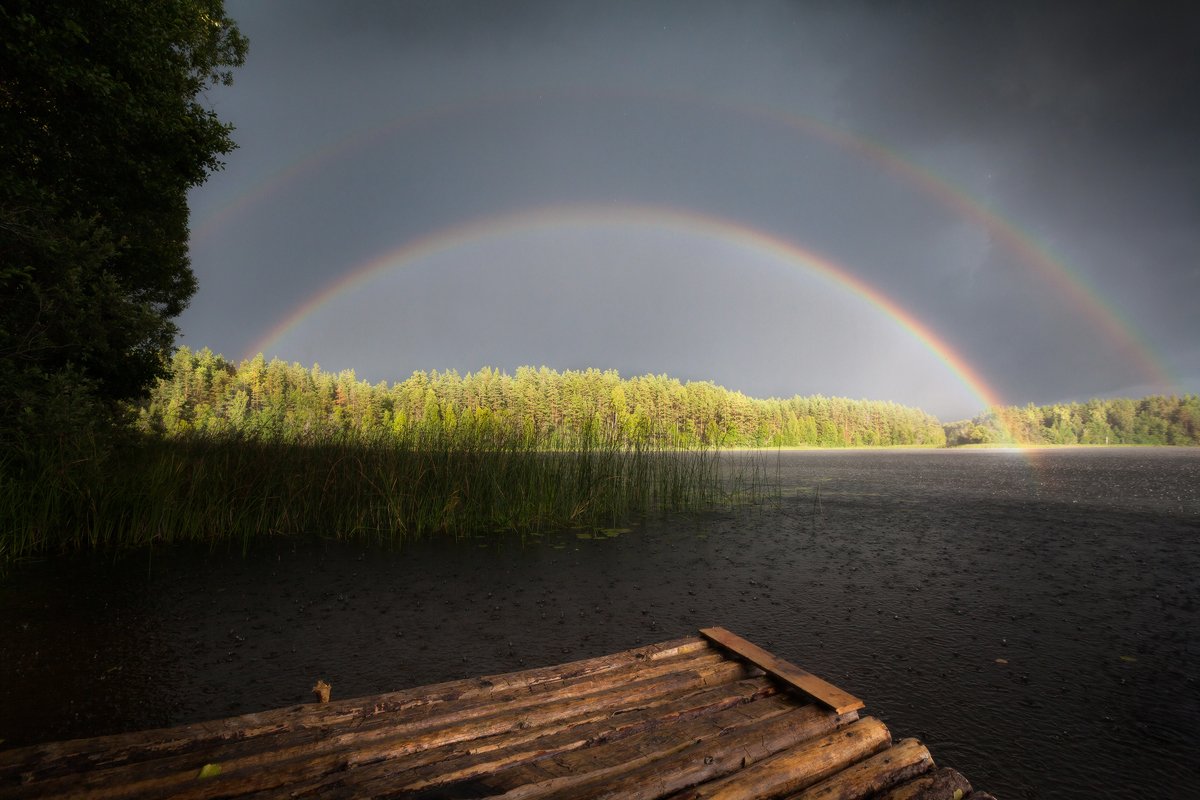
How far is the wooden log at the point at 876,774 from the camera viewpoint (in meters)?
1.99

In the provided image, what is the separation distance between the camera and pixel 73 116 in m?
6.91

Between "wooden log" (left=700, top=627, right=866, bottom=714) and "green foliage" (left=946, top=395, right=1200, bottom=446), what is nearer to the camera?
"wooden log" (left=700, top=627, right=866, bottom=714)

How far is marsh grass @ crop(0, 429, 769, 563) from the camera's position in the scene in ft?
22.1

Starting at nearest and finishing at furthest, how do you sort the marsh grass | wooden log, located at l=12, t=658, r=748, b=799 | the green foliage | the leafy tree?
wooden log, located at l=12, t=658, r=748, b=799
the leafy tree
the marsh grass
the green foliage

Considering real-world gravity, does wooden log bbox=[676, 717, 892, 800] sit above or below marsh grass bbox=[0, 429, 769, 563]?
below

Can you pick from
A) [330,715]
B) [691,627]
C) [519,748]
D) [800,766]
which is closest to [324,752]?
[330,715]

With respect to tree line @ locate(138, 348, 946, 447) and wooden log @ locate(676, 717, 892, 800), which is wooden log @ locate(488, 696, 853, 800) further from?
tree line @ locate(138, 348, 946, 447)

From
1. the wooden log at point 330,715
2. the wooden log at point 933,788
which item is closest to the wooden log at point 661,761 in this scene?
the wooden log at point 933,788

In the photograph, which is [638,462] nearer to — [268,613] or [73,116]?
[268,613]

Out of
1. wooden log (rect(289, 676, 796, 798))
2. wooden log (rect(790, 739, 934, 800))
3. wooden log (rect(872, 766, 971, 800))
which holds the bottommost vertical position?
wooden log (rect(872, 766, 971, 800))

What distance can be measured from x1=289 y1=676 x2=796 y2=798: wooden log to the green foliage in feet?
416

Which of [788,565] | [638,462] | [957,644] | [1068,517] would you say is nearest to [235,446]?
[638,462]

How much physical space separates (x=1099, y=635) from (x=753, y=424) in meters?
83.9

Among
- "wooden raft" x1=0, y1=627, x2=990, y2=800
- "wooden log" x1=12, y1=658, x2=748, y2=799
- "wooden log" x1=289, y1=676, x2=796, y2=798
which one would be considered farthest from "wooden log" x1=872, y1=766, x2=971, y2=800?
"wooden log" x1=12, y1=658, x2=748, y2=799
